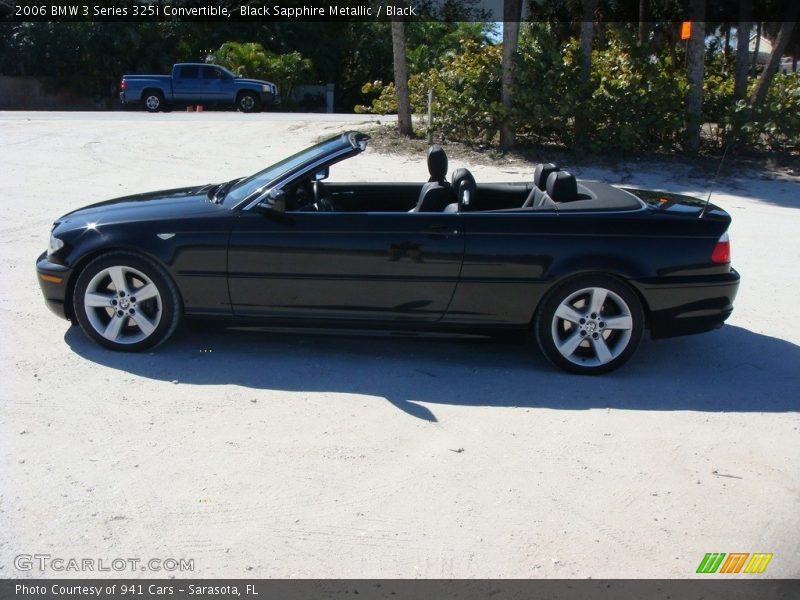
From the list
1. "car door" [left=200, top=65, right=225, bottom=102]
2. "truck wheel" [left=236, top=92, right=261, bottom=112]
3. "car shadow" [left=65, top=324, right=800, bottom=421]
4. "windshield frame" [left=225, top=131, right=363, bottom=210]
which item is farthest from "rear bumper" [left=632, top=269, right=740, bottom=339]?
"car door" [left=200, top=65, right=225, bottom=102]

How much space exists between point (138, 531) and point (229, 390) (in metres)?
1.62

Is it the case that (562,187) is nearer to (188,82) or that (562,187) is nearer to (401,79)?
(401,79)

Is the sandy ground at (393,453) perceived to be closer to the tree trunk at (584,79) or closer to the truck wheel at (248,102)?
the tree trunk at (584,79)

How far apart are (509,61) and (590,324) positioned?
409 inches

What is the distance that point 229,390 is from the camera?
5.25m

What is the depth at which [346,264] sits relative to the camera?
552 centimetres

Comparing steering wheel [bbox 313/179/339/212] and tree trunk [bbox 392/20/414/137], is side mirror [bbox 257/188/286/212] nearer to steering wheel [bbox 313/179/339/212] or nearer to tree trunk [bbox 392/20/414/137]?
steering wheel [bbox 313/179/339/212]

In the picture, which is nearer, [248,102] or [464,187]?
[464,187]

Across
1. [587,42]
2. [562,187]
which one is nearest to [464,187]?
[562,187]

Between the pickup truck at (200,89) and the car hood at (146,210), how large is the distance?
24205 millimetres

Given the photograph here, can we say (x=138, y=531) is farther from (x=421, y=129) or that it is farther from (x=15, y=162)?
(x=421, y=129)

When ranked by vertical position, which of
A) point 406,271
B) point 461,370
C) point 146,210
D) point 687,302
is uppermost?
point 146,210

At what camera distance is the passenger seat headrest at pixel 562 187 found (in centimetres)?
586

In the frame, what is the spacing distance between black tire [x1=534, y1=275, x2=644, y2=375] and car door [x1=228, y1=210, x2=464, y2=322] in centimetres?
69
